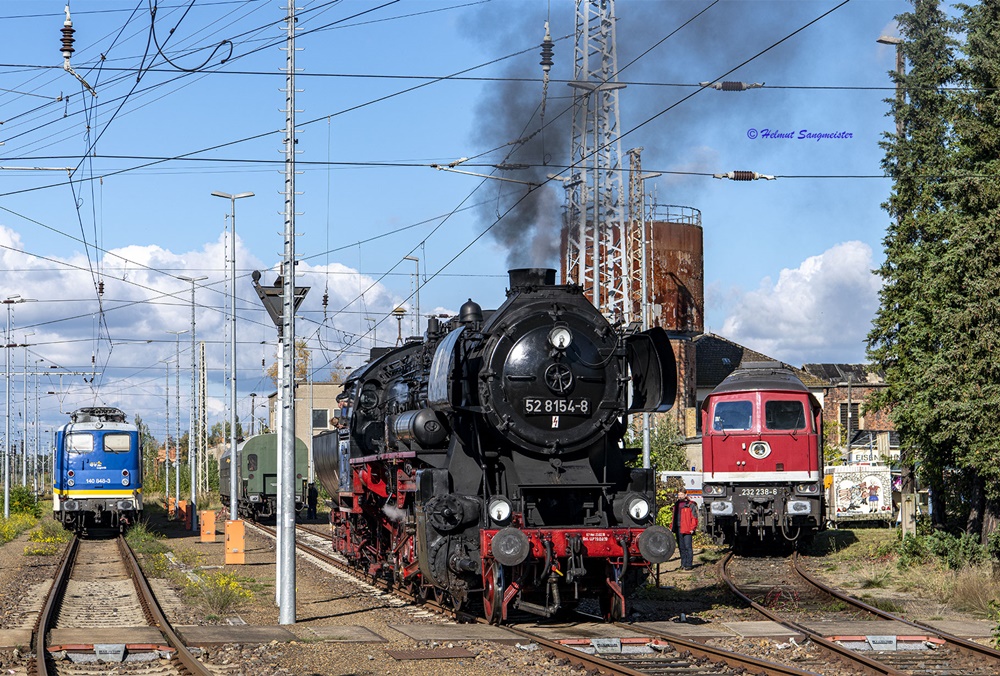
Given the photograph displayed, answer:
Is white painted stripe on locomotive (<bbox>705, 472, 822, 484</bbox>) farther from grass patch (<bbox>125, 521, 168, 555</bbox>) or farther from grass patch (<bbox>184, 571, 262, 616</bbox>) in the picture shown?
grass patch (<bbox>125, 521, 168, 555</bbox>)

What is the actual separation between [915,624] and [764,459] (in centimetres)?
852

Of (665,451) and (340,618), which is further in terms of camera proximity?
(665,451)

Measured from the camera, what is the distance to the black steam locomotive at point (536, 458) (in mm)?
13883

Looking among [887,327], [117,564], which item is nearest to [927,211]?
[887,327]

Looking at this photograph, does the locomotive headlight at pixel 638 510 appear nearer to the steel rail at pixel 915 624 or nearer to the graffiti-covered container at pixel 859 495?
the steel rail at pixel 915 624

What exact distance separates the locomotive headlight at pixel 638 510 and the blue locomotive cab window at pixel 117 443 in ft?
76.2

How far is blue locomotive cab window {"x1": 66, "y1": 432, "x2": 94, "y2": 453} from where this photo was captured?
110ft

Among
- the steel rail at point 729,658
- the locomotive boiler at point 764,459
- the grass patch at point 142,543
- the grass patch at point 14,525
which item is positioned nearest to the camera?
the steel rail at point 729,658

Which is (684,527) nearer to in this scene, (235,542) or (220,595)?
(220,595)

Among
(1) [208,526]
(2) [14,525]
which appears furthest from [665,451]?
(2) [14,525]

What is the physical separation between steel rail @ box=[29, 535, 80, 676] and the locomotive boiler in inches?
477

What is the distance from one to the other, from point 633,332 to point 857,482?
15903 mm

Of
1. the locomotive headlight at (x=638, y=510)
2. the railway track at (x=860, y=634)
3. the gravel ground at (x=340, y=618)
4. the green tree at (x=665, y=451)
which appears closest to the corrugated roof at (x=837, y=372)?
the green tree at (x=665, y=451)

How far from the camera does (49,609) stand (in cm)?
1656
